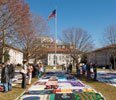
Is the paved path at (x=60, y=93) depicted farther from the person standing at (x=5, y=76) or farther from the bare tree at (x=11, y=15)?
the bare tree at (x=11, y=15)

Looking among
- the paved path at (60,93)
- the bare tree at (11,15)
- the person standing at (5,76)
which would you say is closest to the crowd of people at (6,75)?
the person standing at (5,76)

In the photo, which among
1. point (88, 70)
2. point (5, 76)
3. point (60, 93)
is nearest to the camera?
point (60, 93)

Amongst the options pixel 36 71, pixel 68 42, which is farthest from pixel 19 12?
pixel 68 42

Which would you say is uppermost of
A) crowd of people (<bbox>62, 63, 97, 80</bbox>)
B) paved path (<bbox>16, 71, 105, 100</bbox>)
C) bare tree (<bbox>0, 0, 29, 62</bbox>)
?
bare tree (<bbox>0, 0, 29, 62</bbox>)

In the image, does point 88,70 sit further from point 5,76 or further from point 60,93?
point 5,76

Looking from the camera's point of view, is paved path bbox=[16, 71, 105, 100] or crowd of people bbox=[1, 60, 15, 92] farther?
crowd of people bbox=[1, 60, 15, 92]

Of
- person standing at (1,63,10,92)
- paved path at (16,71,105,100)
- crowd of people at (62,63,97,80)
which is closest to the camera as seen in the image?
paved path at (16,71,105,100)

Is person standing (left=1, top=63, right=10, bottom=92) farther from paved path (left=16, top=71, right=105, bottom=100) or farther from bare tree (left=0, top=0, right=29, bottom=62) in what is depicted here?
bare tree (left=0, top=0, right=29, bottom=62)

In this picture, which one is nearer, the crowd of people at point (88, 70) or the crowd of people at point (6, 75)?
the crowd of people at point (6, 75)

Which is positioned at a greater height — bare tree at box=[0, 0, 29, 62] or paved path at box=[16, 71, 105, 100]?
bare tree at box=[0, 0, 29, 62]

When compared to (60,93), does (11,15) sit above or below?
above

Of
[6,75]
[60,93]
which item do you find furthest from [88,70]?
[6,75]

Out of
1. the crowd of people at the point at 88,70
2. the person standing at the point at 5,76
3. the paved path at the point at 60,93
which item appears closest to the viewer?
the paved path at the point at 60,93

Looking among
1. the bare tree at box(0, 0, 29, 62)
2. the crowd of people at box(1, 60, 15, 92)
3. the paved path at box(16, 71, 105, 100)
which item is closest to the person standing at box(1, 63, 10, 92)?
the crowd of people at box(1, 60, 15, 92)
